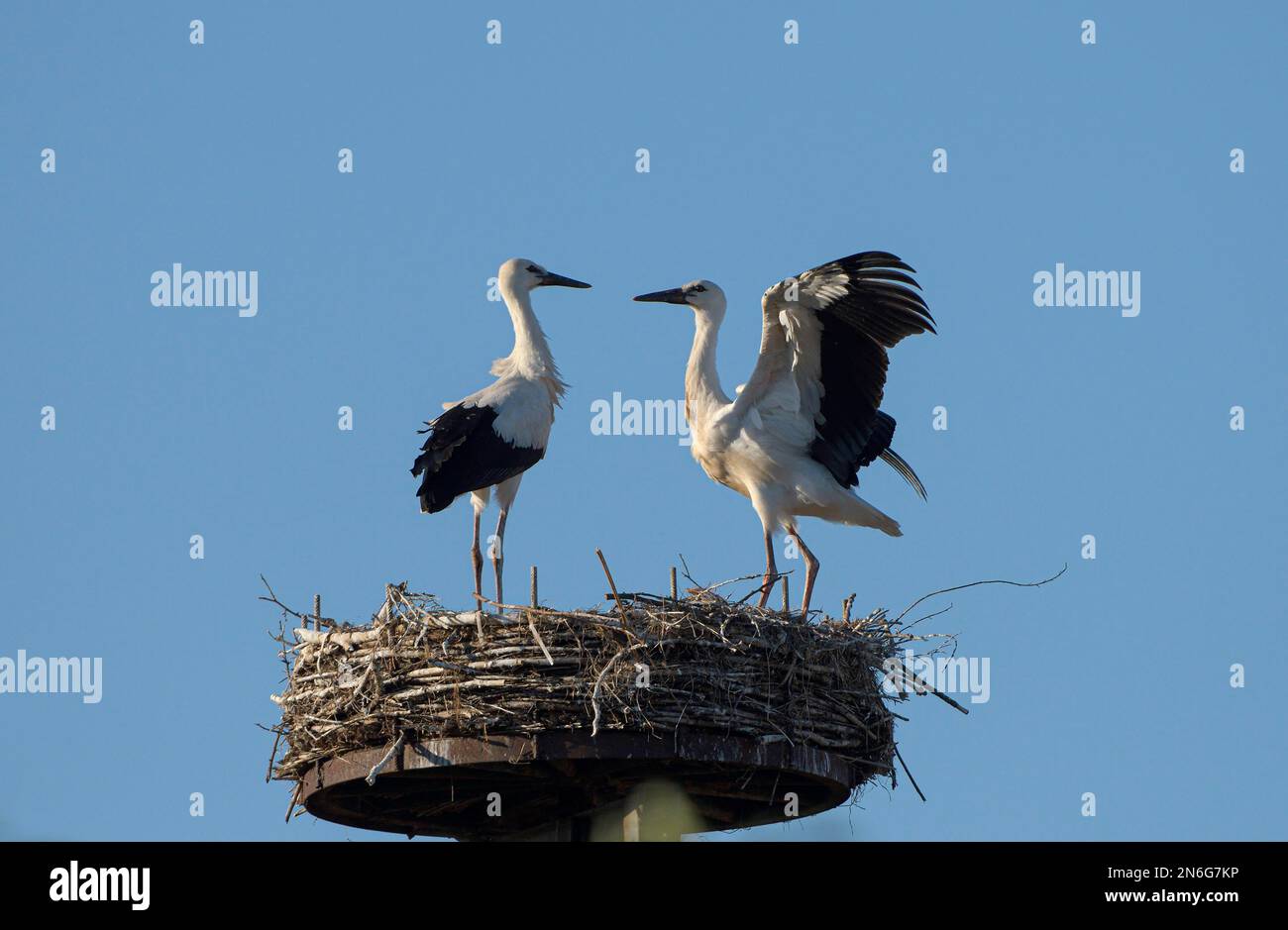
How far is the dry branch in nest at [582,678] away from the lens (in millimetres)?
9133

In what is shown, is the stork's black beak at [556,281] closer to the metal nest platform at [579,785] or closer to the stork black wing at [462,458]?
the stork black wing at [462,458]

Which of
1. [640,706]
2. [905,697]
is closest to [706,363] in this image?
[905,697]

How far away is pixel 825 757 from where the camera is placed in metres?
9.55

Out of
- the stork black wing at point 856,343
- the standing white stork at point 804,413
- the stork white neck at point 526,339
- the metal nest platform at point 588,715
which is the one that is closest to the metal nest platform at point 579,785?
the metal nest platform at point 588,715

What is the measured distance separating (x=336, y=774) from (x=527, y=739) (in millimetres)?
1110

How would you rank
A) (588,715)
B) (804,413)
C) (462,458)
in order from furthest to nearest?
(804,413), (462,458), (588,715)

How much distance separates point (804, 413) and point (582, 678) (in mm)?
3479

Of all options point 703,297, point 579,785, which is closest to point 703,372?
point 703,297

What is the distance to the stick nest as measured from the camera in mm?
9133

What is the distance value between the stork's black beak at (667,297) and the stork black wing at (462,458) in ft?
4.92

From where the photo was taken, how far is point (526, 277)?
13.2m

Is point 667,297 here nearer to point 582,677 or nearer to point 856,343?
point 856,343
